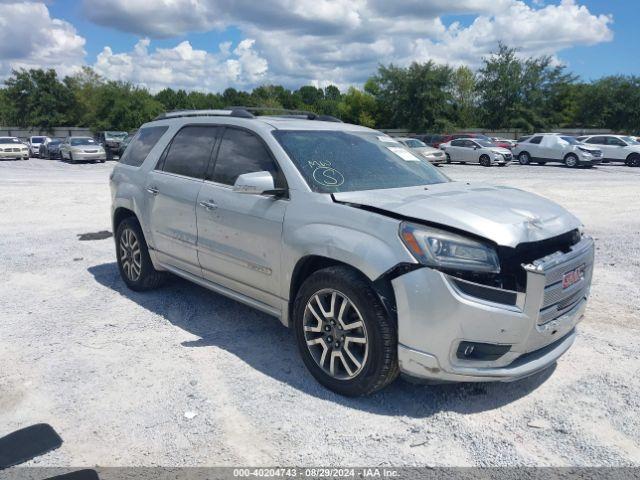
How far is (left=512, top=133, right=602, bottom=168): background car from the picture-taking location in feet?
87.4

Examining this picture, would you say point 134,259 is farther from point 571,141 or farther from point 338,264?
point 571,141

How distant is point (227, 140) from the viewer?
4.68 m

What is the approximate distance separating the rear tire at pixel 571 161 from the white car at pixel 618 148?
97.3 inches

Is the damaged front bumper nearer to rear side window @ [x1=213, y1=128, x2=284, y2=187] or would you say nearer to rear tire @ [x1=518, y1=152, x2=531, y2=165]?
rear side window @ [x1=213, y1=128, x2=284, y2=187]

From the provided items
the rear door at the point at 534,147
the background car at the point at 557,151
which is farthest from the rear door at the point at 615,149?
the rear door at the point at 534,147

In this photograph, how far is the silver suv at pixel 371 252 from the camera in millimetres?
3139

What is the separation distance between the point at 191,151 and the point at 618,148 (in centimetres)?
2865

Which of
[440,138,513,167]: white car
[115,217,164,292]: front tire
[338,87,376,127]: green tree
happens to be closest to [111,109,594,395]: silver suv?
[115,217,164,292]: front tire

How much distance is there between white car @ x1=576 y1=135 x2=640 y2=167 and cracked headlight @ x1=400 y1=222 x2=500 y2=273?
28487mm

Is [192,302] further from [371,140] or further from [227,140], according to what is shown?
[371,140]

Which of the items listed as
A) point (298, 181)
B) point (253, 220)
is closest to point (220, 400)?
point (253, 220)

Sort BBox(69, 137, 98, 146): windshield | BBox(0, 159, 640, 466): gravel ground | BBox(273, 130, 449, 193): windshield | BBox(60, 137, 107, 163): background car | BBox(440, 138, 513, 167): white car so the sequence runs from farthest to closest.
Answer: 1. BBox(69, 137, 98, 146): windshield
2. BBox(60, 137, 107, 163): background car
3. BBox(440, 138, 513, 167): white car
4. BBox(273, 130, 449, 193): windshield
5. BBox(0, 159, 640, 466): gravel ground

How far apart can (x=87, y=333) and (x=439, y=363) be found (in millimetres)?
3113

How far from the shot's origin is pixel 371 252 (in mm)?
3293
